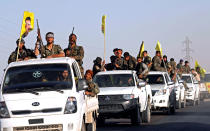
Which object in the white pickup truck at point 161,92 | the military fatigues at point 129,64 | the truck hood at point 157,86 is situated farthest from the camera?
the truck hood at point 157,86

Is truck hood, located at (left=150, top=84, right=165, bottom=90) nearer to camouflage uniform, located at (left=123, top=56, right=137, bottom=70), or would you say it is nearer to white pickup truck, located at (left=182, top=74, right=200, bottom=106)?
camouflage uniform, located at (left=123, top=56, right=137, bottom=70)

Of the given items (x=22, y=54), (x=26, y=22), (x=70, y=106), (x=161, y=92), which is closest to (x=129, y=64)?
(x=161, y=92)

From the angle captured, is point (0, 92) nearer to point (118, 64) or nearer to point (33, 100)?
point (33, 100)

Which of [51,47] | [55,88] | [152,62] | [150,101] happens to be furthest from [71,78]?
[152,62]

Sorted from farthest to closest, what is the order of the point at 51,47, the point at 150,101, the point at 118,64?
the point at 118,64 < the point at 150,101 < the point at 51,47

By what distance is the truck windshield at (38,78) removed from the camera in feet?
39.5

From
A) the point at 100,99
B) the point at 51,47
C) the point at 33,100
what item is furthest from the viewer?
the point at 100,99

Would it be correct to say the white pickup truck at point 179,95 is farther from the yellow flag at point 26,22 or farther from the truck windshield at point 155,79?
the yellow flag at point 26,22

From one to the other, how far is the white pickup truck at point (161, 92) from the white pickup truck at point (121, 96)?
4.30m

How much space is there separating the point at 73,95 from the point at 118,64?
11.3 m

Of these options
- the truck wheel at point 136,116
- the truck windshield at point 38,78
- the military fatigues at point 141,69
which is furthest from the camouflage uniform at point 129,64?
the truck windshield at point 38,78

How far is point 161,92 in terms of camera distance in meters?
24.3

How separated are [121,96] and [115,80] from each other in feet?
3.76

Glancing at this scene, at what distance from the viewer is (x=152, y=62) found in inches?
1131
